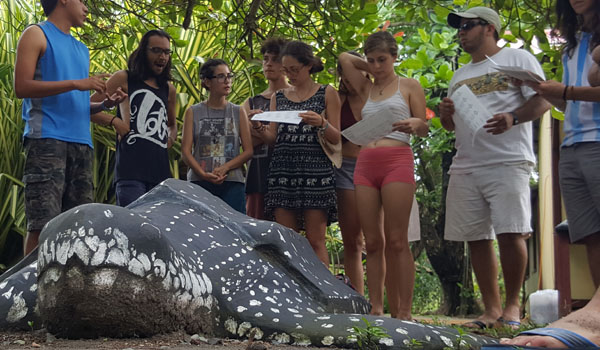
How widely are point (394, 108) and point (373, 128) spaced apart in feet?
0.72

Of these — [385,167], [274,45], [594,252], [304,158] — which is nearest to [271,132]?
[304,158]

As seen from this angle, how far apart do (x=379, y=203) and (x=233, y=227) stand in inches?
51.0

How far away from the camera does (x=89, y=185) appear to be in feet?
14.1

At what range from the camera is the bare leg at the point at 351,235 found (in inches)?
206

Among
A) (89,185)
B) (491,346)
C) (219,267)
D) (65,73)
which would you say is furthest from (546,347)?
(65,73)

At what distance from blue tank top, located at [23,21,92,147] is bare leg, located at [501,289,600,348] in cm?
263

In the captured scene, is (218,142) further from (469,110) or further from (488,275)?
(488,275)

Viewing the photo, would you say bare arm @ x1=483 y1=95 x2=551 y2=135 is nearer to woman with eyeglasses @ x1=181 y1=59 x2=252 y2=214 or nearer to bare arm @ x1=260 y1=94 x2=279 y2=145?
bare arm @ x1=260 y1=94 x2=279 y2=145

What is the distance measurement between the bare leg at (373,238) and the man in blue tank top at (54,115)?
63.6 inches

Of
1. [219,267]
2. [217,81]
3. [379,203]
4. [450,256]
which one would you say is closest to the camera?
[219,267]

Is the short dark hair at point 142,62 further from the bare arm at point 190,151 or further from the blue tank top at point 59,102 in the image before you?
the blue tank top at point 59,102

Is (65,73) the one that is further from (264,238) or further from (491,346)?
(491,346)

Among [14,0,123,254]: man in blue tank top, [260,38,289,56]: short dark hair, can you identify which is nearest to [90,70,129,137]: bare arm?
[14,0,123,254]: man in blue tank top

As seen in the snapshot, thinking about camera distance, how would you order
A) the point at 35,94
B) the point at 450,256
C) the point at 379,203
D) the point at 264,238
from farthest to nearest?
the point at 450,256 < the point at 379,203 < the point at 35,94 < the point at 264,238
